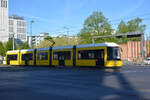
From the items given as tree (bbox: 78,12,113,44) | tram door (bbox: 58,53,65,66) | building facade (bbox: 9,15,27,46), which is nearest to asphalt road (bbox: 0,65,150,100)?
tram door (bbox: 58,53,65,66)

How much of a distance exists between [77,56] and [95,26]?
37275 millimetres

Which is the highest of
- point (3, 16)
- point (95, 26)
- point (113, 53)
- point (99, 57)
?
point (3, 16)

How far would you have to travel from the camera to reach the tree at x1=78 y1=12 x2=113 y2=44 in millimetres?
60531

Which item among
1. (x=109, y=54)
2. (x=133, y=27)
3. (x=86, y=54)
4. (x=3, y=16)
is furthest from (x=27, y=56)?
(x=3, y=16)

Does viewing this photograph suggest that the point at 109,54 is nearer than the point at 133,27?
Yes

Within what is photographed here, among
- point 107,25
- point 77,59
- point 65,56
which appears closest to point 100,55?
point 77,59

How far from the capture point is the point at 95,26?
62.1 m

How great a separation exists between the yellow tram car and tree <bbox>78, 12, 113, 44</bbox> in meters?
29.0

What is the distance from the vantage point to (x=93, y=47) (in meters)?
24.5

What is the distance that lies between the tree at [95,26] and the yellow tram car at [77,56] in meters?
29.0

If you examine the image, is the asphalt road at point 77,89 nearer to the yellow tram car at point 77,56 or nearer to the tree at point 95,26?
the yellow tram car at point 77,56

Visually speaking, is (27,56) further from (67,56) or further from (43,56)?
(67,56)

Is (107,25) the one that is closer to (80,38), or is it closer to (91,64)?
(80,38)

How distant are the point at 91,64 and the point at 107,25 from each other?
38.6 meters
